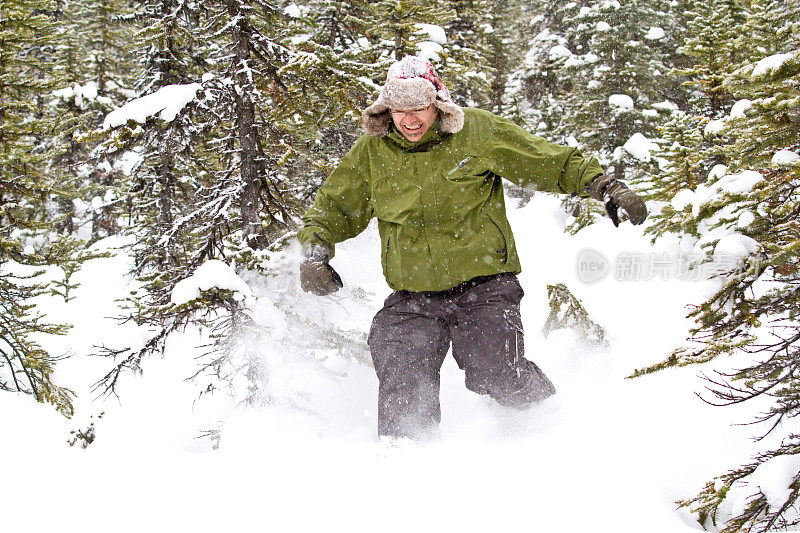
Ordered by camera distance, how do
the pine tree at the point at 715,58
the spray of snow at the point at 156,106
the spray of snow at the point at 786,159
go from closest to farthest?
Result: the spray of snow at the point at 786,159 → the spray of snow at the point at 156,106 → the pine tree at the point at 715,58

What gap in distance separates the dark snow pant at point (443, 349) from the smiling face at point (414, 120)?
117 cm

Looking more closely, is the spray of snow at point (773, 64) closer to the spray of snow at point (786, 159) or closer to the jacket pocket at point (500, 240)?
the spray of snow at point (786, 159)

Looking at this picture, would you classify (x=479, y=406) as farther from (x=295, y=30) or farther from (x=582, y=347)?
(x=295, y=30)

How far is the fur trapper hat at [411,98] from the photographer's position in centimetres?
376

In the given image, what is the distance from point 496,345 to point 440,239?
866mm

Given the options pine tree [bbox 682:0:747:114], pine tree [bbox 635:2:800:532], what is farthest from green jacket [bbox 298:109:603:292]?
pine tree [bbox 682:0:747:114]

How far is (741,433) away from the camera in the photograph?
3.23 meters

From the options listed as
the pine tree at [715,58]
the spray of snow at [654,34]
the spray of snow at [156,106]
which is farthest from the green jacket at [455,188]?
the spray of snow at [654,34]

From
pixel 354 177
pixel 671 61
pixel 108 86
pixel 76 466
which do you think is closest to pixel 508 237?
pixel 354 177

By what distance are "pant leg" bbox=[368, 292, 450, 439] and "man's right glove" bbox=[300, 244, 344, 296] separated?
502 millimetres

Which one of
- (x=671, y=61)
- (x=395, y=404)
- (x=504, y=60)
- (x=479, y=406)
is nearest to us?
(x=395, y=404)

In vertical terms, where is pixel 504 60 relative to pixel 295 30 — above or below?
above

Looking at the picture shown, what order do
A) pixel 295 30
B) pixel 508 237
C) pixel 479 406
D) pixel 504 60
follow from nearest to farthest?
1. pixel 508 237
2. pixel 479 406
3. pixel 295 30
4. pixel 504 60

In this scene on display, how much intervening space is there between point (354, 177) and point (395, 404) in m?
1.74
